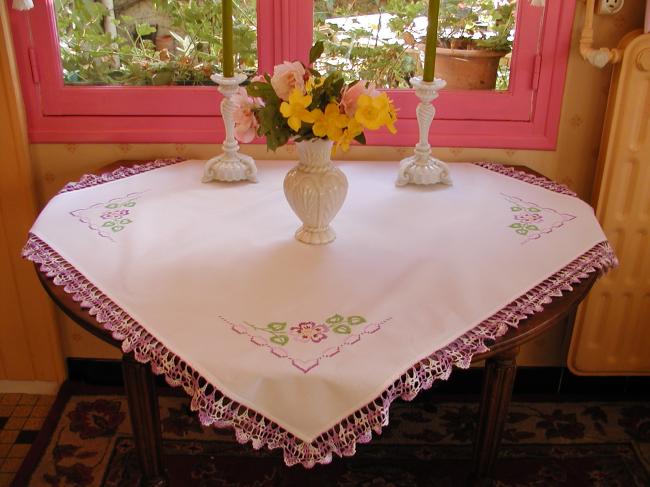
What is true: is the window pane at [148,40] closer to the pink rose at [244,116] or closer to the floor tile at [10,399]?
the pink rose at [244,116]

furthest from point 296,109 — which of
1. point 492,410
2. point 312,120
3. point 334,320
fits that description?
point 492,410

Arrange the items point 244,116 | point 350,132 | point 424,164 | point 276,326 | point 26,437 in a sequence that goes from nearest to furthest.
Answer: point 276,326 < point 350,132 < point 244,116 < point 424,164 < point 26,437

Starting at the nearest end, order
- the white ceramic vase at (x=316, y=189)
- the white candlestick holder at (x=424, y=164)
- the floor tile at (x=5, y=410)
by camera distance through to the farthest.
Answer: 1. the white ceramic vase at (x=316, y=189)
2. the white candlestick holder at (x=424, y=164)
3. the floor tile at (x=5, y=410)

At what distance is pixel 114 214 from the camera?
1375 millimetres

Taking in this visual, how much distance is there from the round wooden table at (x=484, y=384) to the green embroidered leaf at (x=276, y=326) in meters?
0.24

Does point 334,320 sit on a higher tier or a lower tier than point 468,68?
lower

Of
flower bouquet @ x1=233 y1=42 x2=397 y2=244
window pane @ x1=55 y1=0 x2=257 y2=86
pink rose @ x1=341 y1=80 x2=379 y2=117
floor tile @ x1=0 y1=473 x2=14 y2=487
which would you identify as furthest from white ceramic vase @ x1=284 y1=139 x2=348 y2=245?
floor tile @ x1=0 y1=473 x2=14 y2=487

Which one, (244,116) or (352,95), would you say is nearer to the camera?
(352,95)

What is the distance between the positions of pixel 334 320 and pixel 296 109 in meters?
0.35

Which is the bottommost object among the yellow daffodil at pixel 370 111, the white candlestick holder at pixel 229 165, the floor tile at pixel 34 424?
the floor tile at pixel 34 424

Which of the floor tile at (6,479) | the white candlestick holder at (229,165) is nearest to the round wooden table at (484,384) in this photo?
the white candlestick holder at (229,165)

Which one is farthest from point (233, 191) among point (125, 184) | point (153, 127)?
point (153, 127)

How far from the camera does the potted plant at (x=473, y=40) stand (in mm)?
1761

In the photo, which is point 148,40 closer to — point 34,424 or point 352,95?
point 352,95
